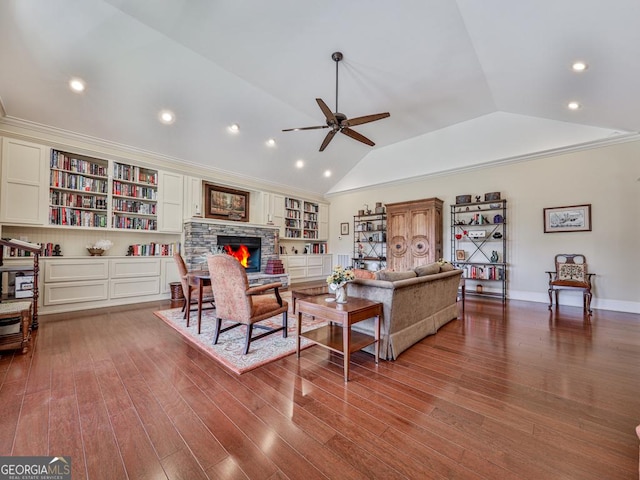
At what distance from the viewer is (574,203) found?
5.05m

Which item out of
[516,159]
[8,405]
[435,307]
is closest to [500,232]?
[516,159]

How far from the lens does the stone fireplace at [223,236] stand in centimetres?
570

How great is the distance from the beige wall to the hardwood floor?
2.33m

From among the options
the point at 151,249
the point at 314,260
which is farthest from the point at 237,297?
the point at 314,260

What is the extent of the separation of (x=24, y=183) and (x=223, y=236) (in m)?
3.28

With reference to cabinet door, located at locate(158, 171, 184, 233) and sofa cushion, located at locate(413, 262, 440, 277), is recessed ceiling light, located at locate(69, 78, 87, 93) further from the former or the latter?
sofa cushion, located at locate(413, 262, 440, 277)

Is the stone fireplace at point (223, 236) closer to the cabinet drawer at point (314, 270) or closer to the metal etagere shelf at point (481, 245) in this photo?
the cabinet drawer at point (314, 270)

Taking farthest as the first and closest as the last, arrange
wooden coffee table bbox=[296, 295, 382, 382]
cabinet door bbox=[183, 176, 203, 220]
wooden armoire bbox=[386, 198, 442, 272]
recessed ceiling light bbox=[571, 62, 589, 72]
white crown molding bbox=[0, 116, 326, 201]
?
wooden armoire bbox=[386, 198, 442, 272]
cabinet door bbox=[183, 176, 203, 220]
white crown molding bbox=[0, 116, 326, 201]
recessed ceiling light bbox=[571, 62, 589, 72]
wooden coffee table bbox=[296, 295, 382, 382]

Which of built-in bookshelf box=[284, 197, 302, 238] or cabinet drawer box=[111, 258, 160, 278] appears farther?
built-in bookshelf box=[284, 197, 302, 238]

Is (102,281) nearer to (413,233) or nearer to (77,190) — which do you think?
(77,190)

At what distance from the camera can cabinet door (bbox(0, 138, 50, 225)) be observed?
13.0 feet

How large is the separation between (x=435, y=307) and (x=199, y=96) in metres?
5.16

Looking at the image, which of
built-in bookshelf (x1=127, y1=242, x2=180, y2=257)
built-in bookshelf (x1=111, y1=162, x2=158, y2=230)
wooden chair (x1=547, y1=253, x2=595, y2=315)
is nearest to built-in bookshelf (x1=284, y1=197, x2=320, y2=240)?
built-in bookshelf (x1=127, y1=242, x2=180, y2=257)

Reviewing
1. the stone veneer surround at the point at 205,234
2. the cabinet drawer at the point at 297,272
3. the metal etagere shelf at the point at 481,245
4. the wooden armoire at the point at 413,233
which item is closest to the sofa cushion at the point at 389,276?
the metal etagere shelf at the point at 481,245
